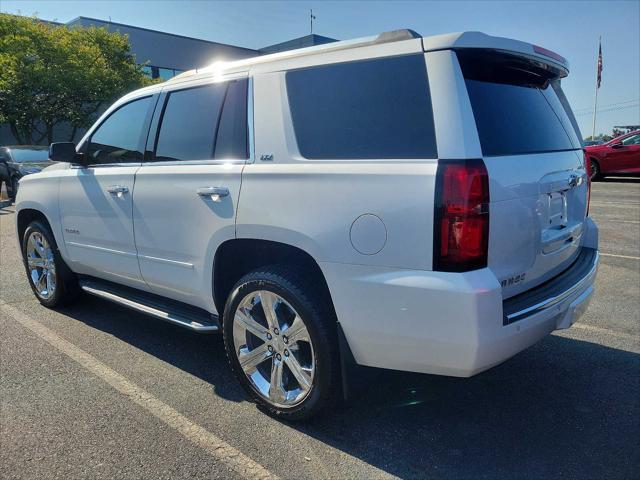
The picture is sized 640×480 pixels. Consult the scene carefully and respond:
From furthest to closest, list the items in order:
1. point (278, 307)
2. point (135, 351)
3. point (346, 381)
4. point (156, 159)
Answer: point (135, 351), point (156, 159), point (278, 307), point (346, 381)

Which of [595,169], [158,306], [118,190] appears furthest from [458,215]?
[595,169]

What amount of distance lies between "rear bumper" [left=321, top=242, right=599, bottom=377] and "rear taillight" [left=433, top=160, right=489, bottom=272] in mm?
69

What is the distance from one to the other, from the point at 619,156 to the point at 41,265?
1652cm

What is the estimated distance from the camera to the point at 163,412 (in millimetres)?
3107

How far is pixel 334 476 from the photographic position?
2.50 meters

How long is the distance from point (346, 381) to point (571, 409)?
4.55 feet

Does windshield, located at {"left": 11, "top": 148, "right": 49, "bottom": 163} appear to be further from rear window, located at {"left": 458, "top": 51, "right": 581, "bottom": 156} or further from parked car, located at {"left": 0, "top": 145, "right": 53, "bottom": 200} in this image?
rear window, located at {"left": 458, "top": 51, "right": 581, "bottom": 156}

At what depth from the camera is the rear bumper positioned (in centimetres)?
229

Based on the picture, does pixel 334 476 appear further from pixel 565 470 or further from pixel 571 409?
pixel 571 409

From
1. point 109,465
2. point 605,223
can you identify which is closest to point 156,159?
point 109,465

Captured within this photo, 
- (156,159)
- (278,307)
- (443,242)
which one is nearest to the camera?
(443,242)

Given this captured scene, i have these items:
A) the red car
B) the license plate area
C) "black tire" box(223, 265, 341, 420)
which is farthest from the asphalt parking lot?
the red car

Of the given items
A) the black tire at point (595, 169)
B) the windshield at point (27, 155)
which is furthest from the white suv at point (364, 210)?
the black tire at point (595, 169)

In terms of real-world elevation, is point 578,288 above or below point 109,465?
above
